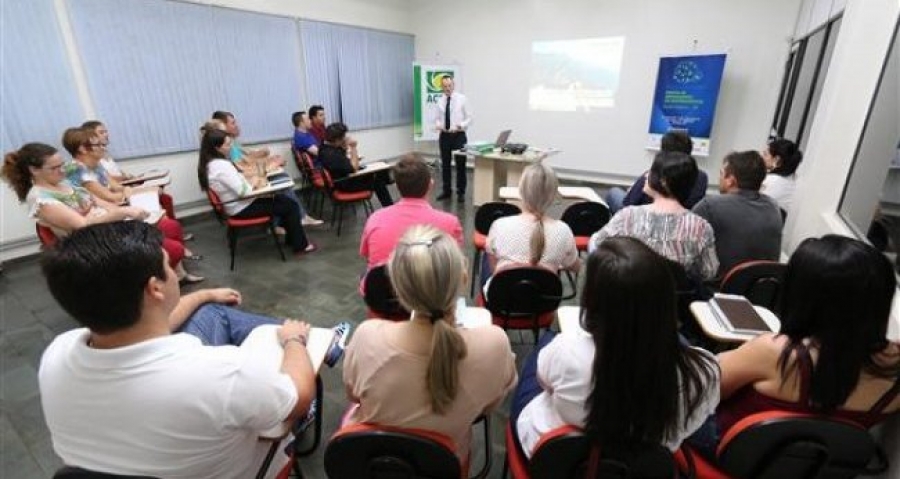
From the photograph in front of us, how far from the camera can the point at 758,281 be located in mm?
1916

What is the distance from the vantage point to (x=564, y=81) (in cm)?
639

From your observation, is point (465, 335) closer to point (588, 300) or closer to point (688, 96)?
point (588, 300)

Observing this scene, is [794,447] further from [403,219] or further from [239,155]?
[239,155]

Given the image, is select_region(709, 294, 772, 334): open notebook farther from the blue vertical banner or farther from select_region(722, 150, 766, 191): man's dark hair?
the blue vertical banner

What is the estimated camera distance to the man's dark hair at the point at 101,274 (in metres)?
0.88

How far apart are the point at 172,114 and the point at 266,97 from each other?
1197mm

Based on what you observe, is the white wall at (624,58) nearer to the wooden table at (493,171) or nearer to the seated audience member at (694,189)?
the wooden table at (493,171)

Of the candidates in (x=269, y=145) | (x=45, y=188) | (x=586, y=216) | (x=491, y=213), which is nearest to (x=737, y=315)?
(x=586, y=216)

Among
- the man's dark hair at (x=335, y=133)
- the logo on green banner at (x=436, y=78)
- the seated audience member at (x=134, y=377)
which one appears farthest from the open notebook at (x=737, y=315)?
the logo on green banner at (x=436, y=78)

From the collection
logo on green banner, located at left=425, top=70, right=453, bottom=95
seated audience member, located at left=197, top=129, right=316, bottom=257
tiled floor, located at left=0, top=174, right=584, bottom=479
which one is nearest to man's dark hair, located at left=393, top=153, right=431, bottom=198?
tiled floor, located at left=0, top=174, right=584, bottom=479

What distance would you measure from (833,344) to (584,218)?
210 centimetres

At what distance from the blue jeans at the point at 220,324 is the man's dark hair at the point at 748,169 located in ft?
7.58

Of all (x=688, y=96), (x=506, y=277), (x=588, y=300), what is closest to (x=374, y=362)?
(x=588, y=300)

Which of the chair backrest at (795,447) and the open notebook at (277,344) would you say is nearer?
the chair backrest at (795,447)
